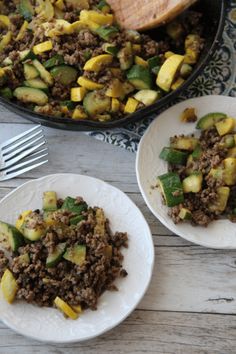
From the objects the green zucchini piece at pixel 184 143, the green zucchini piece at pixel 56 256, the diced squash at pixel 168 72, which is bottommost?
the green zucchini piece at pixel 184 143

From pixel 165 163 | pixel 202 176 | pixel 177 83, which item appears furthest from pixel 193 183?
pixel 177 83

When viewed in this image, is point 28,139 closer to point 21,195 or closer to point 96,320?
point 21,195

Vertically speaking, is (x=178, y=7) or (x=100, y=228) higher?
(x=178, y=7)

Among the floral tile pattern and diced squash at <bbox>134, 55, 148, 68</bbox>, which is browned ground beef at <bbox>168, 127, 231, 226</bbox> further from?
Answer: diced squash at <bbox>134, 55, 148, 68</bbox>

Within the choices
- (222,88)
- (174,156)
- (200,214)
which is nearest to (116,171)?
(174,156)

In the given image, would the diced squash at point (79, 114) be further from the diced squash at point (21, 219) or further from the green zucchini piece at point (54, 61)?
the diced squash at point (21, 219)

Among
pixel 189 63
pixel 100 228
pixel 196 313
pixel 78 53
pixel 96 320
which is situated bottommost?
pixel 196 313

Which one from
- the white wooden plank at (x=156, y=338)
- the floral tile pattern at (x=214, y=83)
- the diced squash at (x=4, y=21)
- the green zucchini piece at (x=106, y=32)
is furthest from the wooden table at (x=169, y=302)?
the diced squash at (x=4, y=21)
